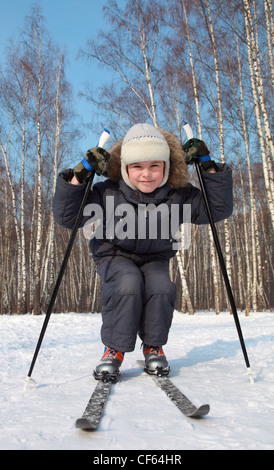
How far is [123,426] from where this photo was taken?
1151mm

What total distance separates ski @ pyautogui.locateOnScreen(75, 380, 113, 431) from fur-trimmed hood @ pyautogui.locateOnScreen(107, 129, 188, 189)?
132 centimetres

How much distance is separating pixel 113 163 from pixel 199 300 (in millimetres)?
25065

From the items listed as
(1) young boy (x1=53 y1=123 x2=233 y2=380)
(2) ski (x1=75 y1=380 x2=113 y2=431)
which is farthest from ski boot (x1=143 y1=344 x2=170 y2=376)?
(2) ski (x1=75 y1=380 x2=113 y2=431)

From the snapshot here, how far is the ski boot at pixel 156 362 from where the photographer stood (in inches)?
76.2

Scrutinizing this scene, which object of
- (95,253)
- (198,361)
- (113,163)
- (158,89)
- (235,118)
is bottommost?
(198,361)

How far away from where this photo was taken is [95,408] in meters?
1.32

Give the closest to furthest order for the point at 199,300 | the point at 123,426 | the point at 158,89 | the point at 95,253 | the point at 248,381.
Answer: the point at 123,426
the point at 248,381
the point at 95,253
the point at 158,89
the point at 199,300

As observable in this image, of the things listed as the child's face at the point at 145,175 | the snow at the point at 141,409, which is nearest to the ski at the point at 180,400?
the snow at the point at 141,409

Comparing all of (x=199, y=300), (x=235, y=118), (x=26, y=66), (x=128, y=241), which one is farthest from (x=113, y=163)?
(x=199, y=300)

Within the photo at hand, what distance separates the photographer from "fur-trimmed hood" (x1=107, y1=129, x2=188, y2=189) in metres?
2.33

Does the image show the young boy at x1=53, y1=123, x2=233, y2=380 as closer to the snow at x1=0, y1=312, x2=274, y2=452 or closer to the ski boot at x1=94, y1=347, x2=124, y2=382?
the ski boot at x1=94, y1=347, x2=124, y2=382

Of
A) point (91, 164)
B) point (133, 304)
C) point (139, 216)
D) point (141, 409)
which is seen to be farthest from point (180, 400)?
point (91, 164)
